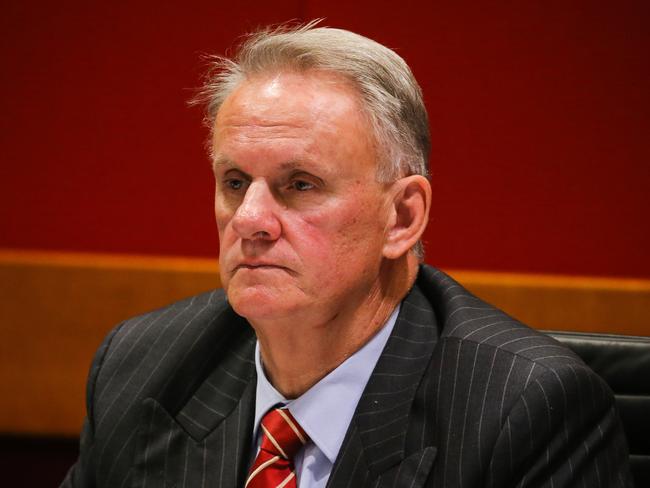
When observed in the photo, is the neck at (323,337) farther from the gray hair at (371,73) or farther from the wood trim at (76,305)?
the wood trim at (76,305)

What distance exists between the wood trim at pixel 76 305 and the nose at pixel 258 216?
1145 millimetres

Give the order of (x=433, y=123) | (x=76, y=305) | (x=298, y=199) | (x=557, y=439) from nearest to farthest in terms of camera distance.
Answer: (x=557, y=439) → (x=298, y=199) → (x=433, y=123) → (x=76, y=305)

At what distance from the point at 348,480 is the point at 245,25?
152 cm

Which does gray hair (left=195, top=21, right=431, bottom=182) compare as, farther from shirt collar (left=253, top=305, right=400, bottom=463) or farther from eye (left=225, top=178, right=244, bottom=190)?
shirt collar (left=253, top=305, right=400, bottom=463)

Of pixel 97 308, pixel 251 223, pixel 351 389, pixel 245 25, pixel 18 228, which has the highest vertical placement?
pixel 245 25

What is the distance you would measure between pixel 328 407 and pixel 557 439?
0.37 metres

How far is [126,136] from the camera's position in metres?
2.47

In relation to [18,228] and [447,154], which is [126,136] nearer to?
[18,228]

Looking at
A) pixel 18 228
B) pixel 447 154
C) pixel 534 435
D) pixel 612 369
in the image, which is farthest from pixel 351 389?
pixel 18 228

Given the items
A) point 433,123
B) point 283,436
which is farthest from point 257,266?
point 433,123

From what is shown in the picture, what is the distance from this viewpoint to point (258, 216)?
50.1 inches

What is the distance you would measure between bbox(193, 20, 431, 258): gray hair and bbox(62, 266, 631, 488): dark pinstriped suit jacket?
27cm

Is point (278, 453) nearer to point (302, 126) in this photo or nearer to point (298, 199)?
point (298, 199)

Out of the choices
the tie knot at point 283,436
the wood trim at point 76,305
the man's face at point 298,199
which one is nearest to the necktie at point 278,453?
the tie knot at point 283,436
